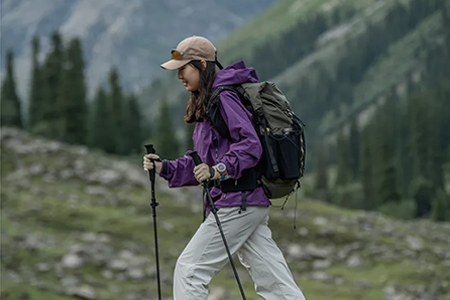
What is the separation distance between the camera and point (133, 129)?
99500mm

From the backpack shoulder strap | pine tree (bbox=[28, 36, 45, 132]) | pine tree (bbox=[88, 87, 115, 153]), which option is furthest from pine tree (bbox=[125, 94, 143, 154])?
the backpack shoulder strap

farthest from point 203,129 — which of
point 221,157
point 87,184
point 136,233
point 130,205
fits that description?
point 87,184

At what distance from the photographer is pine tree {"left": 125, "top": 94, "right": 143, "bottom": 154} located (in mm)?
98875

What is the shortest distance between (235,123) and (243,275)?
57.8ft

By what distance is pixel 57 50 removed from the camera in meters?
91.5

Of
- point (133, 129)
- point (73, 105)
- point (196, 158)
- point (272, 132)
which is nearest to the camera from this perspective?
point (272, 132)

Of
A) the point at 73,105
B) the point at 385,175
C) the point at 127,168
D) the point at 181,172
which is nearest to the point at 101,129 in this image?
the point at 73,105

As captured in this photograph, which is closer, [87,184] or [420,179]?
[87,184]

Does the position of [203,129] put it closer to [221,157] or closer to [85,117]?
[221,157]

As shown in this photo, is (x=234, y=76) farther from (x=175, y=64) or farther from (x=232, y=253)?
(x=232, y=253)

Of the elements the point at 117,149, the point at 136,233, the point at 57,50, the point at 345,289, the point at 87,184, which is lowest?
the point at 345,289

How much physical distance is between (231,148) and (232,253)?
39.0 inches

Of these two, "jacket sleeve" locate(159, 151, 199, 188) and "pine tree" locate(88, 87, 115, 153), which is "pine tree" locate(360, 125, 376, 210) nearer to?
"pine tree" locate(88, 87, 115, 153)

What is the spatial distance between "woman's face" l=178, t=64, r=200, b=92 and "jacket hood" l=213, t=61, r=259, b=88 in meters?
0.20
